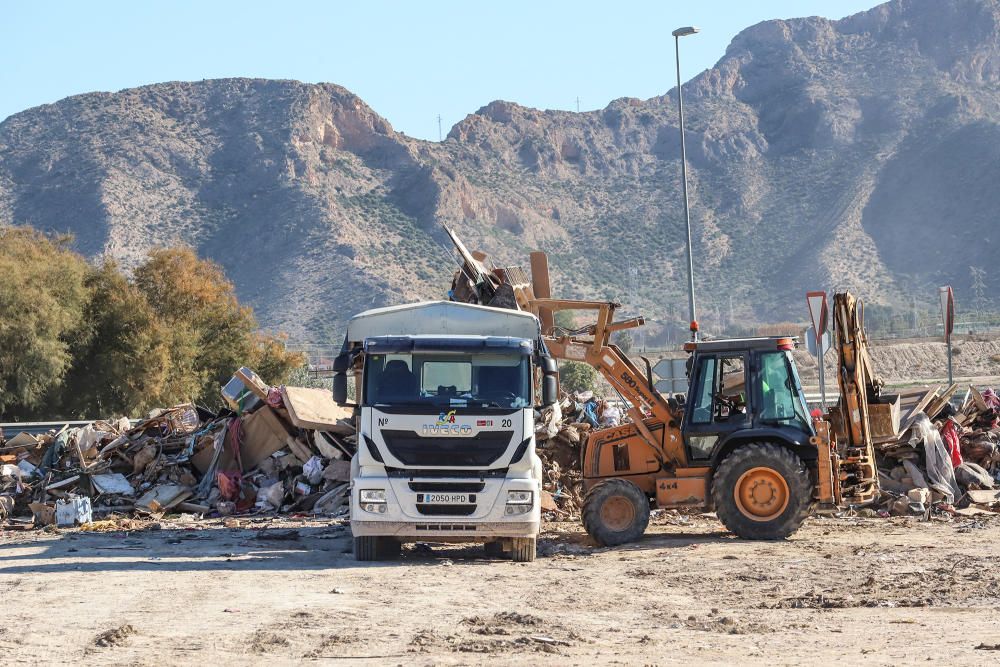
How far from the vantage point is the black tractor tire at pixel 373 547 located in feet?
50.0

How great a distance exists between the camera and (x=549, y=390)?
590 inches

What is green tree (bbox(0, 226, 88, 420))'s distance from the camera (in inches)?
1635

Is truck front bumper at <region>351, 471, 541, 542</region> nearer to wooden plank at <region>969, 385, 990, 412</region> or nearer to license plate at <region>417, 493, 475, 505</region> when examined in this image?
license plate at <region>417, 493, 475, 505</region>

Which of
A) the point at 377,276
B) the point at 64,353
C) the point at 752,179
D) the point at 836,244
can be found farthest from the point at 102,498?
the point at 752,179

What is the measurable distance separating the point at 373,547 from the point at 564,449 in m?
7.22

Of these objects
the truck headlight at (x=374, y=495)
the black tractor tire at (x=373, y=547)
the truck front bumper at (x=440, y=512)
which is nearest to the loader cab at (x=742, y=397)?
the truck front bumper at (x=440, y=512)

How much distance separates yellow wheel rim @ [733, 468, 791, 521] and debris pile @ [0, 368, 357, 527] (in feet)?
24.2

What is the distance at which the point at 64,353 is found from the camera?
4300 centimetres

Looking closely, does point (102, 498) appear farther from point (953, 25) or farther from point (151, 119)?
point (953, 25)

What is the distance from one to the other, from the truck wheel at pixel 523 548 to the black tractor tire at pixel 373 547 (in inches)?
57.8

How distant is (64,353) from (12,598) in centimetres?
3218

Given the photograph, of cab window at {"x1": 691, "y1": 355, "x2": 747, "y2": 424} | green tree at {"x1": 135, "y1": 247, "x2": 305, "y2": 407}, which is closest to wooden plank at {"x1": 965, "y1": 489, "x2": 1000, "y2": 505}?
cab window at {"x1": 691, "y1": 355, "x2": 747, "y2": 424}

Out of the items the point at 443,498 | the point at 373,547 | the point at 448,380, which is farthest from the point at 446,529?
the point at 448,380

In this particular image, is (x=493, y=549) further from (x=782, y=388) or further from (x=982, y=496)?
(x=982, y=496)
